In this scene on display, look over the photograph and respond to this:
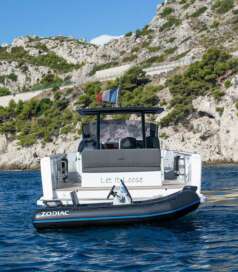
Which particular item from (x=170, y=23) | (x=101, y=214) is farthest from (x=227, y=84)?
(x=101, y=214)

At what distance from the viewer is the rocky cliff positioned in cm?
6112

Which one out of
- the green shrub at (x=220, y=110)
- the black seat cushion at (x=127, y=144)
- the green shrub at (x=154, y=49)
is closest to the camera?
the black seat cushion at (x=127, y=144)

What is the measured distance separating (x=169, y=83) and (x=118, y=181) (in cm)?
5563

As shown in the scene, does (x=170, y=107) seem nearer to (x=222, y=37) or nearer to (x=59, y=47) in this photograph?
(x=222, y=37)

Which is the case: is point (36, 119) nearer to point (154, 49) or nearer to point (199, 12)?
point (154, 49)

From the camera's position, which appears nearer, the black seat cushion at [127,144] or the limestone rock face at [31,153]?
the black seat cushion at [127,144]

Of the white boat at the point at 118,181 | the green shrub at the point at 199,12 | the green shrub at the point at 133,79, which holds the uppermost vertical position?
the green shrub at the point at 199,12

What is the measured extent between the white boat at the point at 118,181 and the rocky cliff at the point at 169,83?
137 feet

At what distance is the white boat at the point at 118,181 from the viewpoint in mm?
12766

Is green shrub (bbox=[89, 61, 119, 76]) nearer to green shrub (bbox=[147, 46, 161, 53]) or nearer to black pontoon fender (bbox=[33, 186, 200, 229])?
green shrub (bbox=[147, 46, 161, 53])

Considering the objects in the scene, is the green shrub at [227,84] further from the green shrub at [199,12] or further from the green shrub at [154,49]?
the green shrub at [199,12]

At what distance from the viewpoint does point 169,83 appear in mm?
70375

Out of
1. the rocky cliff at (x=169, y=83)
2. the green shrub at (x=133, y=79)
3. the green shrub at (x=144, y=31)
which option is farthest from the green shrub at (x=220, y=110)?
the green shrub at (x=144, y=31)

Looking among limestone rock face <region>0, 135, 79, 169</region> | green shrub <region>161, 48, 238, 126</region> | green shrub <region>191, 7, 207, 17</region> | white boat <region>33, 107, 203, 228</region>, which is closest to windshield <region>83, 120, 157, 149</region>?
white boat <region>33, 107, 203, 228</region>
